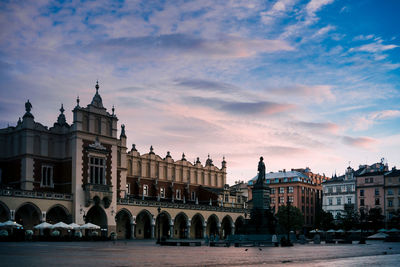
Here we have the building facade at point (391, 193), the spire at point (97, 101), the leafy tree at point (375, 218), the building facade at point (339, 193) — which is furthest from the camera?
the building facade at point (339, 193)

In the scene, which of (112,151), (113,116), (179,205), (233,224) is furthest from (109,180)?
(233,224)

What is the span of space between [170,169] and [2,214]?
123 feet

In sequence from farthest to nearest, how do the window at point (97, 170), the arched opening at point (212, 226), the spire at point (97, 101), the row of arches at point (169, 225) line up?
the arched opening at point (212, 226)
the row of arches at point (169, 225)
the spire at point (97, 101)
the window at point (97, 170)

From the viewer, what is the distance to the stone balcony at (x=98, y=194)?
67250mm

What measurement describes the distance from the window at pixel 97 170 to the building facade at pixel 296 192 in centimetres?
6719

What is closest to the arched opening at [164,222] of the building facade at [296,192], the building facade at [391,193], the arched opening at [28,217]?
the arched opening at [28,217]

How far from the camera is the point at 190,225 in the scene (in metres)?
84.8

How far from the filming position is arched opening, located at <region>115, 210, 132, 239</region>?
7738 centimetres

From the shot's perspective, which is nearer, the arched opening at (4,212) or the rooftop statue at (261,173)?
the arched opening at (4,212)

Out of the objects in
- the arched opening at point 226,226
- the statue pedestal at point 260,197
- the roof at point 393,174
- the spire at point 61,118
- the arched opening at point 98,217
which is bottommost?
the arched opening at point 226,226

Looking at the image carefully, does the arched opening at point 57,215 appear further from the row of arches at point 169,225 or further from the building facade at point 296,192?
the building facade at point 296,192

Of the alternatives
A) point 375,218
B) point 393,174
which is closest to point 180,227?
point 375,218

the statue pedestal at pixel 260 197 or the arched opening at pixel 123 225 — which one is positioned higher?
the statue pedestal at pixel 260 197

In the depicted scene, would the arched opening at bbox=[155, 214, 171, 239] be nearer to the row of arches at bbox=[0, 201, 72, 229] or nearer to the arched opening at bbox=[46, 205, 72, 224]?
the arched opening at bbox=[46, 205, 72, 224]
